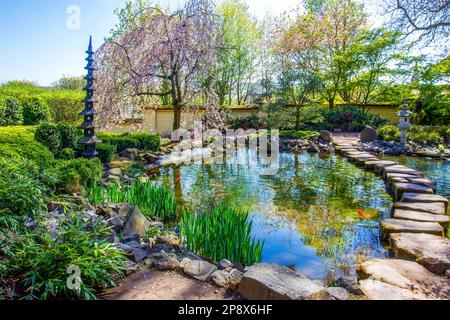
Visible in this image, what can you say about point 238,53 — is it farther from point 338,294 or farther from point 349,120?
point 338,294

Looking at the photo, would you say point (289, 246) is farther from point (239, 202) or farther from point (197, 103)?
point (197, 103)

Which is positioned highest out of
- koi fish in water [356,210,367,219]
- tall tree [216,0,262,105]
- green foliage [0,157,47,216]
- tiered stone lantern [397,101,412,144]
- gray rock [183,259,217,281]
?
tall tree [216,0,262,105]

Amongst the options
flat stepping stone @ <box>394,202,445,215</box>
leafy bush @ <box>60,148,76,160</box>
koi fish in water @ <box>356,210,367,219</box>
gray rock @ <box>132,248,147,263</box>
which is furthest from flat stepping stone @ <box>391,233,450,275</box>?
leafy bush @ <box>60,148,76,160</box>

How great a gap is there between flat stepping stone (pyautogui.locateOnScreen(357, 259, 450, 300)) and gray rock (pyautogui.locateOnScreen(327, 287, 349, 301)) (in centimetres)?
16

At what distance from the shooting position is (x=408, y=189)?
4.35 meters

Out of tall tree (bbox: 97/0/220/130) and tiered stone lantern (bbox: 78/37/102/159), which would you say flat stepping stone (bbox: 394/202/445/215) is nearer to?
tiered stone lantern (bbox: 78/37/102/159)

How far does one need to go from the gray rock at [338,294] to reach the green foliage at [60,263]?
131 cm

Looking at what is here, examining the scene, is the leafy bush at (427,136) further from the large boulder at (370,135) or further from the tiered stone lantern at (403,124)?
the large boulder at (370,135)

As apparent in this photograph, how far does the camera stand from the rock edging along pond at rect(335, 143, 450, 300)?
6.73 feet

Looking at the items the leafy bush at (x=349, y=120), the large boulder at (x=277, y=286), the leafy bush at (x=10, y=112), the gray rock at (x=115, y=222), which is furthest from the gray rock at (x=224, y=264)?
the leafy bush at (x=349, y=120)

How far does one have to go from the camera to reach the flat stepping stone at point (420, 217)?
3291mm

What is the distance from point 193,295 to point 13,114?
758 cm

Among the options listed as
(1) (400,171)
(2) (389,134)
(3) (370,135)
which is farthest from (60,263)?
(2) (389,134)

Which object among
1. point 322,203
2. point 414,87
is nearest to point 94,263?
point 322,203
